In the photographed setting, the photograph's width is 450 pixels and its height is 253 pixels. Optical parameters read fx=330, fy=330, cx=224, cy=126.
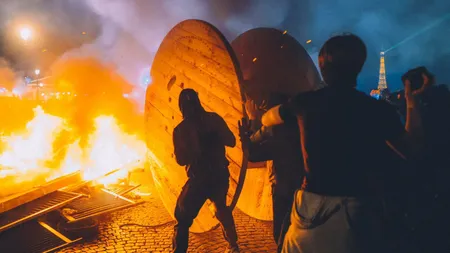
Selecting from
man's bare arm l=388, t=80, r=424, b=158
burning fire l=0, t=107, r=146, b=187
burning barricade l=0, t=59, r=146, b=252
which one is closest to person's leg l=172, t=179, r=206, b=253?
burning barricade l=0, t=59, r=146, b=252

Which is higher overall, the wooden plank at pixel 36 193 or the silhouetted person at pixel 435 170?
the wooden plank at pixel 36 193

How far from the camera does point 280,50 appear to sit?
6031 mm

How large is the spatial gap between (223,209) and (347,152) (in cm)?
236

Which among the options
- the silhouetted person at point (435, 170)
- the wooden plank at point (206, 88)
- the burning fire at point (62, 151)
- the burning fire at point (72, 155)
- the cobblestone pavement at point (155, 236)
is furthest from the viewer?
the burning fire at point (72, 155)

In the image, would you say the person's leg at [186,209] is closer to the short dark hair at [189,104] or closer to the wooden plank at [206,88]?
the short dark hair at [189,104]

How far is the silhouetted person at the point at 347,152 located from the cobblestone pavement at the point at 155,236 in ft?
9.45

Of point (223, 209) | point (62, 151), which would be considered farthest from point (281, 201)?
point (62, 151)

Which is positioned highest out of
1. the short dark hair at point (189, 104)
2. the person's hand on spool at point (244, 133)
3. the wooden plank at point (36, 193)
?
the wooden plank at point (36, 193)

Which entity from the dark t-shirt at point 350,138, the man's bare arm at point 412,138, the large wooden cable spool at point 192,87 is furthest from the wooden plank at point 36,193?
the man's bare arm at point 412,138

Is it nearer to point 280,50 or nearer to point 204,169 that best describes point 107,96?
point 280,50

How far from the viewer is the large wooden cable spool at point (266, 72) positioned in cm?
555

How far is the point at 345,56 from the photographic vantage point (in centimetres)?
185

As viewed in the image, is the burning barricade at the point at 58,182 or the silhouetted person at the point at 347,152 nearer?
the silhouetted person at the point at 347,152

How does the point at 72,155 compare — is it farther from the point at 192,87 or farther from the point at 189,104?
the point at 189,104
